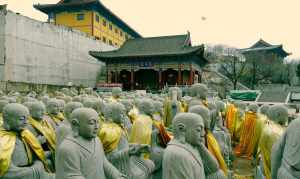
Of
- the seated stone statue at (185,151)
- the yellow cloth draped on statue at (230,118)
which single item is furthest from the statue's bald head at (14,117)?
the yellow cloth draped on statue at (230,118)

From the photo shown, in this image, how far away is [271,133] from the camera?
4.96m

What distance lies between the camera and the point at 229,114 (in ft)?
37.1

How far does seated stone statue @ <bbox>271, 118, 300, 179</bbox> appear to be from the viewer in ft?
9.45

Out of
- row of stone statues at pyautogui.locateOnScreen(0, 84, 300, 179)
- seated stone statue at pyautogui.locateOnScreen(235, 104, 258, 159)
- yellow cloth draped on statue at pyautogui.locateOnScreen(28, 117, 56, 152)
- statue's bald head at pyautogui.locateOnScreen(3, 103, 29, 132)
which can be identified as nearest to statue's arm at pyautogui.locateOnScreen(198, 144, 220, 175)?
row of stone statues at pyautogui.locateOnScreen(0, 84, 300, 179)

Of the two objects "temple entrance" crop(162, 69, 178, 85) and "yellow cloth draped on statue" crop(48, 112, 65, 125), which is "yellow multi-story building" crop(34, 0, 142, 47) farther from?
"yellow cloth draped on statue" crop(48, 112, 65, 125)

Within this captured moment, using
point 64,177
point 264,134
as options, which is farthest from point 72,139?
point 264,134

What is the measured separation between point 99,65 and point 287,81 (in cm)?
2598

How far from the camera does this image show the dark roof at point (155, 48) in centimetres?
2984

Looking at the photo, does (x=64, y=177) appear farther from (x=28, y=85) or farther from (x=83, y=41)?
(x=83, y=41)

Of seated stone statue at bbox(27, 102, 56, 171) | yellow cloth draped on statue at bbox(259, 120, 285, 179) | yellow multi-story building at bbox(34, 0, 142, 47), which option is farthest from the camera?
yellow multi-story building at bbox(34, 0, 142, 47)

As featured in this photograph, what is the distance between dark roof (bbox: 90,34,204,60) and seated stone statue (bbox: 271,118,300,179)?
2538 cm

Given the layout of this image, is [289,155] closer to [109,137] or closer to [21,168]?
Answer: [109,137]

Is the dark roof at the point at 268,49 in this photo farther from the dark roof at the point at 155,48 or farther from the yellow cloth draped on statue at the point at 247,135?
the yellow cloth draped on statue at the point at 247,135

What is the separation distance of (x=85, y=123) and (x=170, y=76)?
29960 mm
